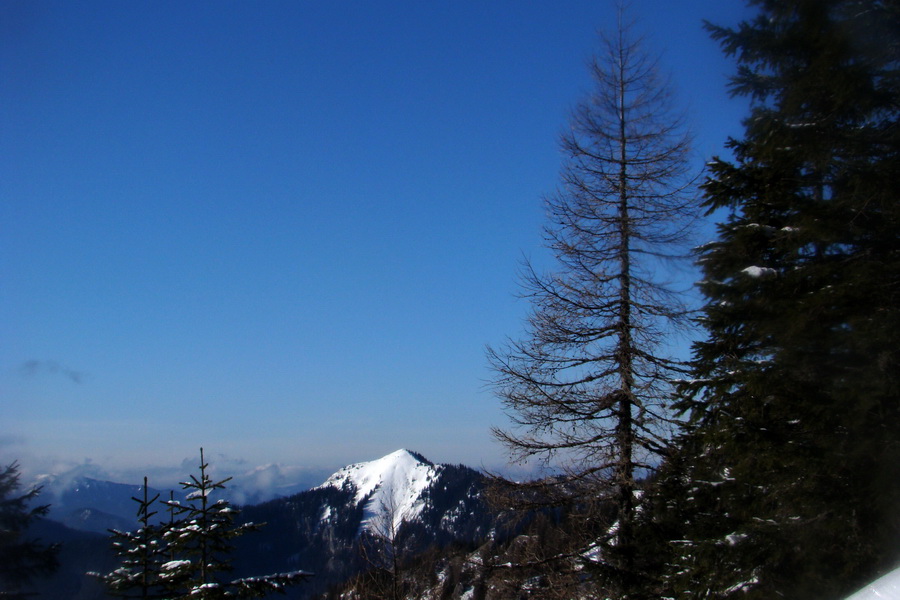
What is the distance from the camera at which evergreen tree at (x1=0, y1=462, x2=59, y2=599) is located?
674 inches

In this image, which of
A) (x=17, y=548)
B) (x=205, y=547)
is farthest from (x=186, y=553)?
(x=17, y=548)

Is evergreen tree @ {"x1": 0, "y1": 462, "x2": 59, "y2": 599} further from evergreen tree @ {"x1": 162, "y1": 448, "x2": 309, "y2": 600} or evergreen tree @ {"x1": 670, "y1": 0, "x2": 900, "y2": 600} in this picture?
evergreen tree @ {"x1": 670, "y1": 0, "x2": 900, "y2": 600}

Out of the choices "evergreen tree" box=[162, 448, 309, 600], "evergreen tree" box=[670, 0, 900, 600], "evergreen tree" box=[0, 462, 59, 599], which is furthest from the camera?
"evergreen tree" box=[0, 462, 59, 599]

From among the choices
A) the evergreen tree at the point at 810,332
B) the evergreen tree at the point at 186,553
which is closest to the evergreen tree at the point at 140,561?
the evergreen tree at the point at 186,553

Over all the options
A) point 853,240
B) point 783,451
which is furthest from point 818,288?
point 783,451

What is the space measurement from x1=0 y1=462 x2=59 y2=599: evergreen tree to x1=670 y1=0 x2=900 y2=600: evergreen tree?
17.0m

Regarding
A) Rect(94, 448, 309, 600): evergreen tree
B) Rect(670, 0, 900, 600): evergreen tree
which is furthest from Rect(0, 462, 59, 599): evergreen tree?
Rect(670, 0, 900, 600): evergreen tree

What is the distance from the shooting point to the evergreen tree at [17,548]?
Answer: 17125 mm

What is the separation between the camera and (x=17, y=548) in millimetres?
17344

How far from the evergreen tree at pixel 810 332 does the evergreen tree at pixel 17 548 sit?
669 inches

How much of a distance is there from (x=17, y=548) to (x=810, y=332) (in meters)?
19.4

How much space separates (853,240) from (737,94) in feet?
9.52

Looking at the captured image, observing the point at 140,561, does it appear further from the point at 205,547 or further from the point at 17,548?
the point at 17,548

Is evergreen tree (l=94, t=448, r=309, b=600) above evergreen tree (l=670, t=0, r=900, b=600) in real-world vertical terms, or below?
below
